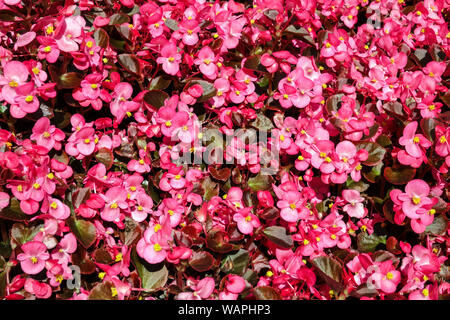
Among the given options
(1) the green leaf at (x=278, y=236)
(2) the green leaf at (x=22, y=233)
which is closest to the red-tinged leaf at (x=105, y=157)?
(2) the green leaf at (x=22, y=233)

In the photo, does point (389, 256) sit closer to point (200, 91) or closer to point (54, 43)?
point (200, 91)

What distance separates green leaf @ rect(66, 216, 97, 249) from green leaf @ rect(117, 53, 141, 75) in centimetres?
45

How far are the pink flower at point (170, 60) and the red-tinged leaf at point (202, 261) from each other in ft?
1.73

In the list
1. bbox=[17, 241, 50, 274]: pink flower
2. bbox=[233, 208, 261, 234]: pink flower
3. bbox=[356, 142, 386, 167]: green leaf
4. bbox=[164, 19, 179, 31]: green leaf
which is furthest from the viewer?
bbox=[164, 19, 179, 31]: green leaf

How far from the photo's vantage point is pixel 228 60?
1342mm

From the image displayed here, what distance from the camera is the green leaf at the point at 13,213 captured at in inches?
38.5

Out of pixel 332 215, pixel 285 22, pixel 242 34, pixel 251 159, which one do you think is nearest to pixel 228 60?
pixel 242 34

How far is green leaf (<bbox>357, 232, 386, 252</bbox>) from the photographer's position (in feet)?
3.83

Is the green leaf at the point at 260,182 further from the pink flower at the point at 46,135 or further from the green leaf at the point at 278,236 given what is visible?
the pink flower at the point at 46,135

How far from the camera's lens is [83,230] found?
103cm

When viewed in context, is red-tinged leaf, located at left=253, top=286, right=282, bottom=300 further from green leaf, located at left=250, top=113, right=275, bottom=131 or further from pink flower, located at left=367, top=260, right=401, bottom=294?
green leaf, located at left=250, top=113, right=275, bottom=131

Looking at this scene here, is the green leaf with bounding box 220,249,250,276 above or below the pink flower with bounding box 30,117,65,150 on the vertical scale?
below

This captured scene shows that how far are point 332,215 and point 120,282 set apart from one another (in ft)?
1.98

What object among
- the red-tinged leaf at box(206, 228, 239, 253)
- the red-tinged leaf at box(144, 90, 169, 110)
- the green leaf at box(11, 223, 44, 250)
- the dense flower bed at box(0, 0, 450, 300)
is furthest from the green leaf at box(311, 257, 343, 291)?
the green leaf at box(11, 223, 44, 250)
